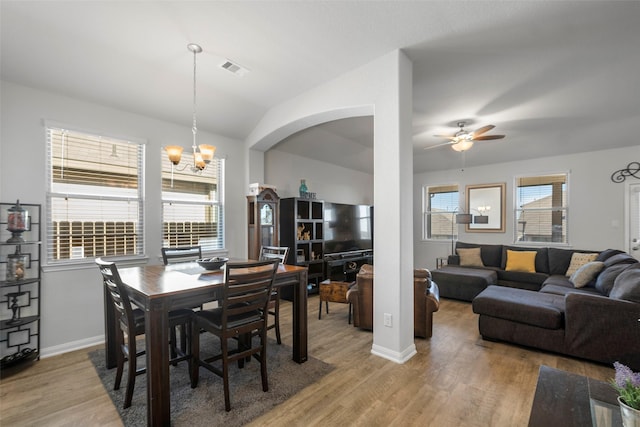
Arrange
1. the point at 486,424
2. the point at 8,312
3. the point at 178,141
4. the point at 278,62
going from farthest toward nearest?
the point at 178,141
the point at 278,62
the point at 8,312
the point at 486,424

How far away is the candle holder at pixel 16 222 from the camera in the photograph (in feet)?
8.73

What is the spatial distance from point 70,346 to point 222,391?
2.04 metres

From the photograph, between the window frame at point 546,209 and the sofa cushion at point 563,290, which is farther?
the window frame at point 546,209

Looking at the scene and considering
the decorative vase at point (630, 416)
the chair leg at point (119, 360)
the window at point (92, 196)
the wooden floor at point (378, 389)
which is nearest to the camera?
the decorative vase at point (630, 416)

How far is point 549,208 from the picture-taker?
5812 mm

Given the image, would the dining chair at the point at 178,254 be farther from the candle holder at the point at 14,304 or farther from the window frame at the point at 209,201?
the candle holder at the point at 14,304

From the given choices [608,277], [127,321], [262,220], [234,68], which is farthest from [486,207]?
[127,321]

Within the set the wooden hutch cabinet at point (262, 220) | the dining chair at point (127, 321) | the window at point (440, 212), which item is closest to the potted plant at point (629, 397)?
the dining chair at point (127, 321)

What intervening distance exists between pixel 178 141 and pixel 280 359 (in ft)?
10.4

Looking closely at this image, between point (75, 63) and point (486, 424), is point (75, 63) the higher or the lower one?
the higher one

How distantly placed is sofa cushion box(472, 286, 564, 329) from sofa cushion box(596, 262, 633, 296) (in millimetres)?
532

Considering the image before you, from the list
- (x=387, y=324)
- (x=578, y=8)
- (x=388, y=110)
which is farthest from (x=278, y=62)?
(x=387, y=324)

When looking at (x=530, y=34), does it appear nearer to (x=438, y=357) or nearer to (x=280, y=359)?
(x=438, y=357)

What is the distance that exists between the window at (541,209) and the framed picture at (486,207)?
292 mm
